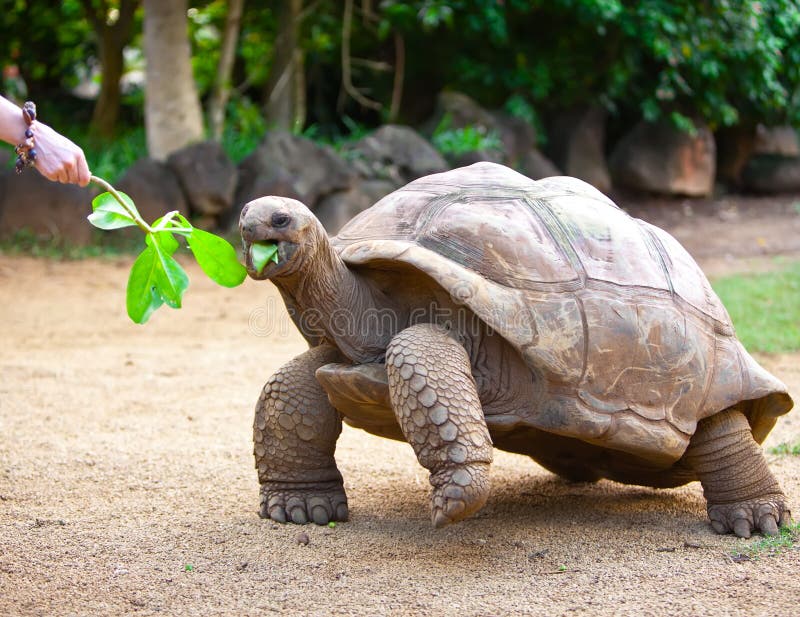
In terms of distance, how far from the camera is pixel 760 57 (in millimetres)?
10344

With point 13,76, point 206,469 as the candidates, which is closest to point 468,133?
point 13,76

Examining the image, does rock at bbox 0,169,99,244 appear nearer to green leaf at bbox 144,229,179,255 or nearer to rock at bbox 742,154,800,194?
green leaf at bbox 144,229,179,255

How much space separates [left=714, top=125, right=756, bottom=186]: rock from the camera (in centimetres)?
1213

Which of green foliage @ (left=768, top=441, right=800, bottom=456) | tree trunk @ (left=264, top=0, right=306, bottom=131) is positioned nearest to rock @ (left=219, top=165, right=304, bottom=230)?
tree trunk @ (left=264, top=0, right=306, bottom=131)

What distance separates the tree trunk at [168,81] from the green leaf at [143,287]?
6.28 metres

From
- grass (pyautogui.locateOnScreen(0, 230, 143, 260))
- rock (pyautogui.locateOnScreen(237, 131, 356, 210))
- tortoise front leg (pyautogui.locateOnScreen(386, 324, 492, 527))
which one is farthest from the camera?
rock (pyautogui.locateOnScreen(237, 131, 356, 210))

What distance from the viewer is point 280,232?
8.93ft

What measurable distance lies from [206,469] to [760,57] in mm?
8683

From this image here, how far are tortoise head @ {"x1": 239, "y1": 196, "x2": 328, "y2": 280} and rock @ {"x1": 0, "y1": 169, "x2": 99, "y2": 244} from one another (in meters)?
5.64

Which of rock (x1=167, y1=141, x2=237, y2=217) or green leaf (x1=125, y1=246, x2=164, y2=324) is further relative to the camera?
rock (x1=167, y1=141, x2=237, y2=217)

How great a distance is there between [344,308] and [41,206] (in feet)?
19.2

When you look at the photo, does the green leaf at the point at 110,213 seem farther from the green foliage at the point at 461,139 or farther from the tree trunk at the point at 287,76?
the tree trunk at the point at 287,76

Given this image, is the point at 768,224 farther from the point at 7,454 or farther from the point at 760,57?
the point at 7,454

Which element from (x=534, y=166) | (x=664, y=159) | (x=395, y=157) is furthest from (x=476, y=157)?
(x=664, y=159)
